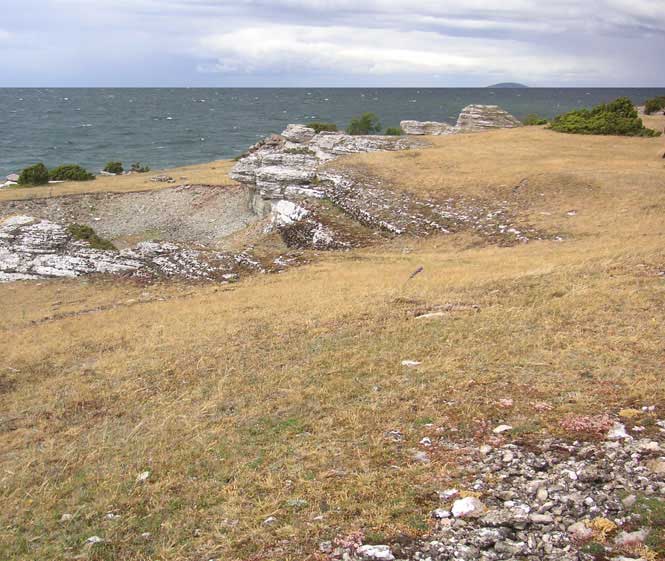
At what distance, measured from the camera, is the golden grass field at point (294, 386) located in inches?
334

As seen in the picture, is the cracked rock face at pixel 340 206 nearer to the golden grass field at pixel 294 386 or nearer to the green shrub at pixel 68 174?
the golden grass field at pixel 294 386

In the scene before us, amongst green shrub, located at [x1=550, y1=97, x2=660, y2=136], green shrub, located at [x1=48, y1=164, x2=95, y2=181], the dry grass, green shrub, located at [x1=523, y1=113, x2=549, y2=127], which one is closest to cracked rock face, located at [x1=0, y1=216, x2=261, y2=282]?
the dry grass

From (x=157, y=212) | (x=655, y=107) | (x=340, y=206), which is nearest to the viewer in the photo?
(x=340, y=206)

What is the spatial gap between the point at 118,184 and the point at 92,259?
26.6 m

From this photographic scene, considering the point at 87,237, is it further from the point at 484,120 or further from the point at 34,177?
the point at 484,120

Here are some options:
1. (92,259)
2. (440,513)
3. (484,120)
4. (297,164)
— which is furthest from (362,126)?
(440,513)

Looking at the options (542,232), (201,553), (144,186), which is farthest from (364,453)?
(144,186)

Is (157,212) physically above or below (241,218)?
above

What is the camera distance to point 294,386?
13398 millimetres

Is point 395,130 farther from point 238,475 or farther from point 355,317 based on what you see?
point 238,475

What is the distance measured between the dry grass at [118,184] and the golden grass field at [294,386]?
25.5 m

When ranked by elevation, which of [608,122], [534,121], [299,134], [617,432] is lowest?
[617,432]

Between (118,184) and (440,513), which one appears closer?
(440,513)

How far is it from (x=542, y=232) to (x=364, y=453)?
23.1m
